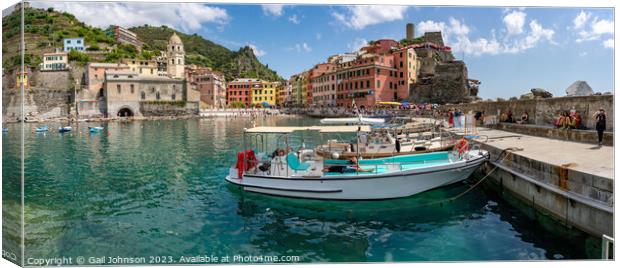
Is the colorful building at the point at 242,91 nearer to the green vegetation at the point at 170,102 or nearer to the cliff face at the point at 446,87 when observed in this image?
the green vegetation at the point at 170,102

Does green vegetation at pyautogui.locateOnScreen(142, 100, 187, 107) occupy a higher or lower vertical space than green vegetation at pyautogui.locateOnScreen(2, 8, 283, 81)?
lower

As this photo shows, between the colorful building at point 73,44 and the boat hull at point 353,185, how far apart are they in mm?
91324

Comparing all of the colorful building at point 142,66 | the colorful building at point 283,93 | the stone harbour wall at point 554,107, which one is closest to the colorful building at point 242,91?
the colorful building at point 283,93

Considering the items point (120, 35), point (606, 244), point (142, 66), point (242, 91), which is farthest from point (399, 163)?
point (120, 35)

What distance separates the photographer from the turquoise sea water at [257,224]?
752 cm

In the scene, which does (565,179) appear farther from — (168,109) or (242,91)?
(242,91)

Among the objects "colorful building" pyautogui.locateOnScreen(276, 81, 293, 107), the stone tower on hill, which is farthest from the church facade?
"colorful building" pyautogui.locateOnScreen(276, 81, 293, 107)

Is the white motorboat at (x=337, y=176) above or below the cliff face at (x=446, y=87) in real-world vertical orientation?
below

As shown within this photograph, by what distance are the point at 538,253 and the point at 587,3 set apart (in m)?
4.71

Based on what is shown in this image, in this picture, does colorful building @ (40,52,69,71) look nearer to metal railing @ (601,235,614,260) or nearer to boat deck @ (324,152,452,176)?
boat deck @ (324,152,452,176)

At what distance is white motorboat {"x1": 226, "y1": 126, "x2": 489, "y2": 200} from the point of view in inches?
440

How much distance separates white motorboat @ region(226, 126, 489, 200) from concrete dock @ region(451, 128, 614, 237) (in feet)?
5.04

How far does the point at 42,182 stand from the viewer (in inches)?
575

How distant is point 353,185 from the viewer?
36.5 ft
